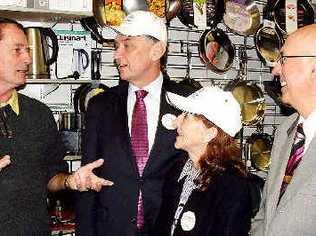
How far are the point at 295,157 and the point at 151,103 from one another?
896 mm

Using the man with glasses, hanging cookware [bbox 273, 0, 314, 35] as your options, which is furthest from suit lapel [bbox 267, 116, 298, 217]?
hanging cookware [bbox 273, 0, 314, 35]

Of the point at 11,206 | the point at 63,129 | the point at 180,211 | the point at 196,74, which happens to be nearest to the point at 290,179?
the point at 180,211

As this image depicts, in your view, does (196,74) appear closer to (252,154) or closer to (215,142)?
(252,154)

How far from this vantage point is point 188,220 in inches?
74.3

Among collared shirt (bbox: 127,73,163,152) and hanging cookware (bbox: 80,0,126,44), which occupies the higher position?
hanging cookware (bbox: 80,0,126,44)

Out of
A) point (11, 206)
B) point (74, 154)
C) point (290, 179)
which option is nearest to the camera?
point (290, 179)

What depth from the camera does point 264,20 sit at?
3.84 metres

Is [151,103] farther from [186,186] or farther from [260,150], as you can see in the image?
[260,150]

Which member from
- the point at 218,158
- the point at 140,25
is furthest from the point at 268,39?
the point at 218,158

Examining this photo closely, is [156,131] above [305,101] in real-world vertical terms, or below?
below

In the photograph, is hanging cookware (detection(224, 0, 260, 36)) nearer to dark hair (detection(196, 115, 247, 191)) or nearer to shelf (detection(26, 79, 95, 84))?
shelf (detection(26, 79, 95, 84))

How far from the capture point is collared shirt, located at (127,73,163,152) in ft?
8.10

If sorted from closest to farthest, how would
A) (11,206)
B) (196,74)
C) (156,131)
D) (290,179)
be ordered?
(290,179)
(11,206)
(156,131)
(196,74)

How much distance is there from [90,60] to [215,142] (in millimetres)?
1029
